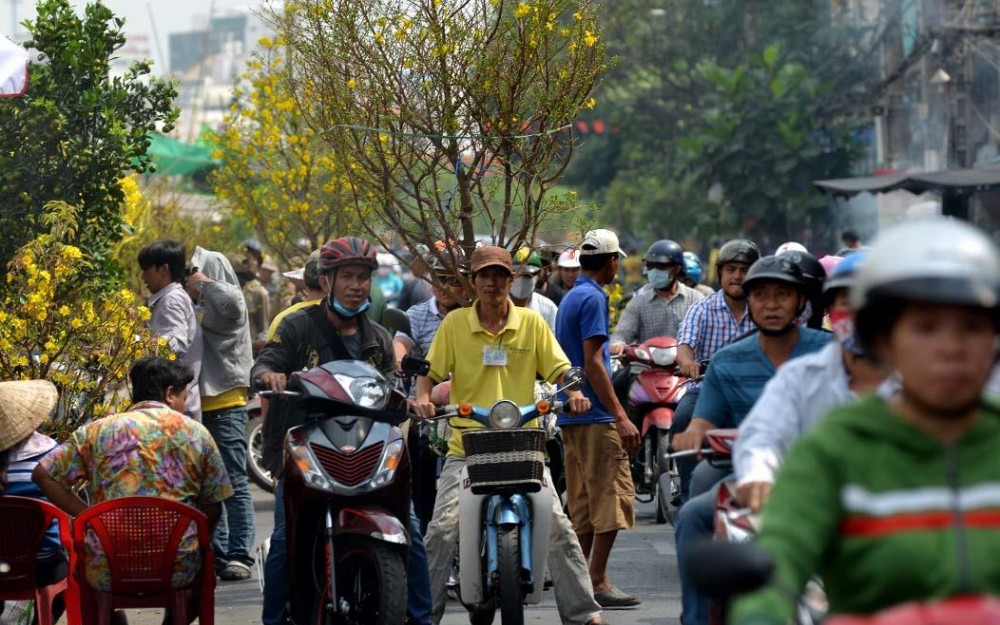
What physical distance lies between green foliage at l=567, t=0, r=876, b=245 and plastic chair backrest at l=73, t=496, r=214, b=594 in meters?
29.4

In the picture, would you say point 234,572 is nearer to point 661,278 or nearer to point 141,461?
point 141,461

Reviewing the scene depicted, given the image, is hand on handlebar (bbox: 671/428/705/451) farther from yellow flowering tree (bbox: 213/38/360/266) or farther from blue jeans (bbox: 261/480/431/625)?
yellow flowering tree (bbox: 213/38/360/266)

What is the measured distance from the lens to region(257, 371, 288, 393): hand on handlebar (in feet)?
22.4

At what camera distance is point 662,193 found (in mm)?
42156

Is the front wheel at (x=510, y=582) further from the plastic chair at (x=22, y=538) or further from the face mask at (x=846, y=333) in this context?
the face mask at (x=846, y=333)

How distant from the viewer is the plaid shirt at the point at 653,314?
11.8 meters

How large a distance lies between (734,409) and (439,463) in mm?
3116

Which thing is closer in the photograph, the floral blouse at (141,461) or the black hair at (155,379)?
the floral blouse at (141,461)

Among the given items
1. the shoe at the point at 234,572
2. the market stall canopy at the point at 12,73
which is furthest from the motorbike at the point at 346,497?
the shoe at the point at 234,572

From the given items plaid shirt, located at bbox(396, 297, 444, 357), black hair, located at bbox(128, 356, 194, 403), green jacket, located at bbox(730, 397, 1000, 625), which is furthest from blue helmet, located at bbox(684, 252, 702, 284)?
green jacket, located at bbox(730, 397, 1000, 625)

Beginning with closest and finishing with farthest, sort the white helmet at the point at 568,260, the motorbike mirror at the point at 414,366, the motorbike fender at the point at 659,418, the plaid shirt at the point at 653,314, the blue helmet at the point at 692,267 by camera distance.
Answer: the motorbike mirror at the point at 414,366 < the motorbike fender at the point at 659,418 < the plaid shirt at the point at 653,314 < the white helmet at the point at 568,260 < the blue helmet at the point at 692,267

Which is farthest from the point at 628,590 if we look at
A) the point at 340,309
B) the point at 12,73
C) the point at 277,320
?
the point at 12,73

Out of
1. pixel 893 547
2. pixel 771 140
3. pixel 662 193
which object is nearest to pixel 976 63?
pixel 771 140

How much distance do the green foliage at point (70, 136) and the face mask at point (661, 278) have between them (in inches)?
143
